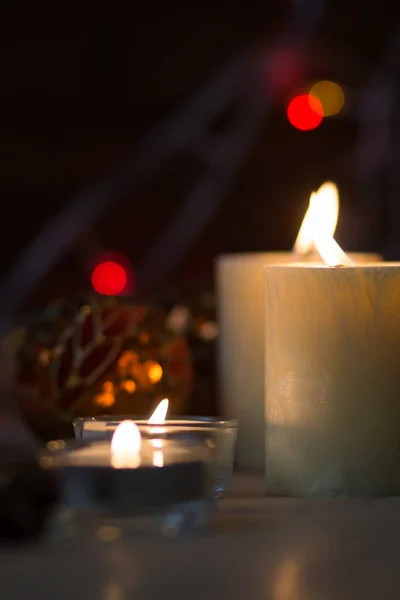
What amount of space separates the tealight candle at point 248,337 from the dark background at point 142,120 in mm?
930

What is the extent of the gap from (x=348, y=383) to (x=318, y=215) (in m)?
0.15

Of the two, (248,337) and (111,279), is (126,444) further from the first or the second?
(111,279)

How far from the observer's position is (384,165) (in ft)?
5.04

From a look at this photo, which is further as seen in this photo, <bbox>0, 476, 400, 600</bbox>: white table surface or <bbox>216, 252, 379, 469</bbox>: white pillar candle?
<bbox>216, 252, 379, 469</bbox>: white pillar candle

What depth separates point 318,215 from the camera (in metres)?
0.68

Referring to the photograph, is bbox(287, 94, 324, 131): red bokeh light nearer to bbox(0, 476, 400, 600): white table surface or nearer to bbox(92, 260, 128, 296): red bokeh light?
bbox(92, 260, 128, 296): red bokeh light

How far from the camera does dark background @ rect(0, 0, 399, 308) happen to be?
1.67 m

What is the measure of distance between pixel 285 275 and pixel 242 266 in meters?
0.11

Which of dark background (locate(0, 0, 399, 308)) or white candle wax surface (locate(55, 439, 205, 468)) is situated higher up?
dark background (locate(0, 0, 399, 308))

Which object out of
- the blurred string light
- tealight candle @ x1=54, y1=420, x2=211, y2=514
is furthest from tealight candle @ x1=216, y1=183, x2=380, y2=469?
the blurred string light

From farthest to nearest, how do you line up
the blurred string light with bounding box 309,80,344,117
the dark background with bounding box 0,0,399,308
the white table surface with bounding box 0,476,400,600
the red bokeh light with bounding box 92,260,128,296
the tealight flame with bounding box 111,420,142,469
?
1. the dark background with bounding box 0,0,399,308
2. the blurred string light with bounding box 309,80,344,117
3. the red bokeh light with bounding box 92,260,128,296
4. the tealight flame with bounding box 111,420,142,469
5. the white table surface with bounding box 0,476,400,600

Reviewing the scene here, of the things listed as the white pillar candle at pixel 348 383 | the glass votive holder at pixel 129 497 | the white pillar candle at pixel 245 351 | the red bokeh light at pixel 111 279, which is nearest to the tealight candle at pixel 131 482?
the glass votive holder at pixel 129 497

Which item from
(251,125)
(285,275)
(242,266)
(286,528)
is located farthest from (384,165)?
(286,528)

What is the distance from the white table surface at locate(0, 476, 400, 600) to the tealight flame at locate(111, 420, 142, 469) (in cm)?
5
